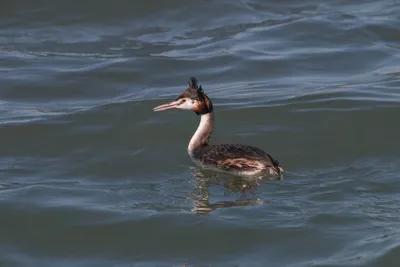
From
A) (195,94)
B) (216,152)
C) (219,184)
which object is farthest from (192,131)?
(219,184)

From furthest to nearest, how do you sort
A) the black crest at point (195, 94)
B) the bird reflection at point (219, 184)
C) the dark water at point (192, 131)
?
the black crest at point (195, 94) < the bird reflection at point (219, 184) < the dark water at point (192, 131)

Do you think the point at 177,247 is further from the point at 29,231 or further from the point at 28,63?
the point at 28,63

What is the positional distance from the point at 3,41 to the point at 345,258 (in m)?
10.6

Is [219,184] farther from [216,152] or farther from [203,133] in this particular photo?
[203,133]

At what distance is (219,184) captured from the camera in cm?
1123

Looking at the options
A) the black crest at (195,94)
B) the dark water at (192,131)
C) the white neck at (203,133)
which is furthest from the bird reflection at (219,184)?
the black crest at (195,94)

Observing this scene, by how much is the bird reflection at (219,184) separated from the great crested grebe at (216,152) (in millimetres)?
72

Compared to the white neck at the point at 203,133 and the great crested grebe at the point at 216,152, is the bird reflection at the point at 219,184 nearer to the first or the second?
the great crested grebe at the point at 216,152

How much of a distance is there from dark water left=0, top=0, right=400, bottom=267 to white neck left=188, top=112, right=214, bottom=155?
9.1 inches

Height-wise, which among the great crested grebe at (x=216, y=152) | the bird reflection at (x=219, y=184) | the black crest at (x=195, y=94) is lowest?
the bird reflection at (x=219, y=184)

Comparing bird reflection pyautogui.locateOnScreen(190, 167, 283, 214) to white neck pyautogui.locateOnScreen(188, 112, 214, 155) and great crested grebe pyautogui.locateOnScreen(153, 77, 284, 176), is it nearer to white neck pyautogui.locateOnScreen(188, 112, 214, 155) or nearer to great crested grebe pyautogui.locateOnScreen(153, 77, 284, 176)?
great crested grebe pyautogui.locateOnScreen(153, 77, 284, 176)

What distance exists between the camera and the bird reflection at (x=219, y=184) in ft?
34.3

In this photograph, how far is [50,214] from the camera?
10586 millimetres

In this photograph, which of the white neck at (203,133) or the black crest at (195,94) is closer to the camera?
the black crest at (195,94)
